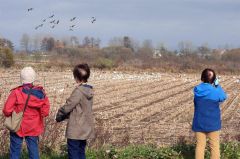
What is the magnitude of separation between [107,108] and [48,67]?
4016 cm

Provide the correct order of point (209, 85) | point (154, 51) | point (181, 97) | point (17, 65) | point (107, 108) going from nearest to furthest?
point (209, 85)
point (107, 108)
point (181, 97)
point (17, 65)
point (154, 51)

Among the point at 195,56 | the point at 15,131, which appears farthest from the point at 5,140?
the point at 195,56

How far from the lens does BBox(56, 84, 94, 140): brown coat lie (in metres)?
5.83

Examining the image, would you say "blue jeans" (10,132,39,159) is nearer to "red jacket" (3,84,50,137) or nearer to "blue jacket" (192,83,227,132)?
"red jacket" (3,84,50,137)

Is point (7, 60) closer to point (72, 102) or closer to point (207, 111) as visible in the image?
point (207, 111)

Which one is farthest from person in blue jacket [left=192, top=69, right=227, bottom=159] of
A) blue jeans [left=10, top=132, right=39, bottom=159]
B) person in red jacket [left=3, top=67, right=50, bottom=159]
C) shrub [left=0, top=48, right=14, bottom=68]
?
shrub [left=0, top=48, right=14, bottom=68]

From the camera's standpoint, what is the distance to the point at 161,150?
22.7ft

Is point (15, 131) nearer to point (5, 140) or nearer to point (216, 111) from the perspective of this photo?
point (5, 140)

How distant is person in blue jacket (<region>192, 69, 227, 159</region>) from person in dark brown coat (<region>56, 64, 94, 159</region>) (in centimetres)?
161

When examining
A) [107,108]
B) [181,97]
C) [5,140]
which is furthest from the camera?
[181,97]

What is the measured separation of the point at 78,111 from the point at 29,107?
62 cm

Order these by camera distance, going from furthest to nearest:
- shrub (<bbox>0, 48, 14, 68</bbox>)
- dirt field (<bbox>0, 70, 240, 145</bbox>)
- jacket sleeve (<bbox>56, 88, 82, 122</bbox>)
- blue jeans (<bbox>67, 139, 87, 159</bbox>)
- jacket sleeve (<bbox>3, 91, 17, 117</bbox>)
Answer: shrub (<bbox>0, 48, 14, 68</bbox>) → dirt field (<bbox>0, 70, 240, 145</bbox>) → blue jeans (<bbox>67, 139, 87, 159</bbox>) → jacket sleeve (<bbox>56, 88, 82, 122</bbox>) → jacket sleeve (<bbox>3, 91, 17, 117</bbox>)

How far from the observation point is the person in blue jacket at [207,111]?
6535 millimetres

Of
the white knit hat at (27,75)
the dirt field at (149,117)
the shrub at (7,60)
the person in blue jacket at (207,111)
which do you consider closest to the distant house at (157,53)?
the shrub at (7,60)
